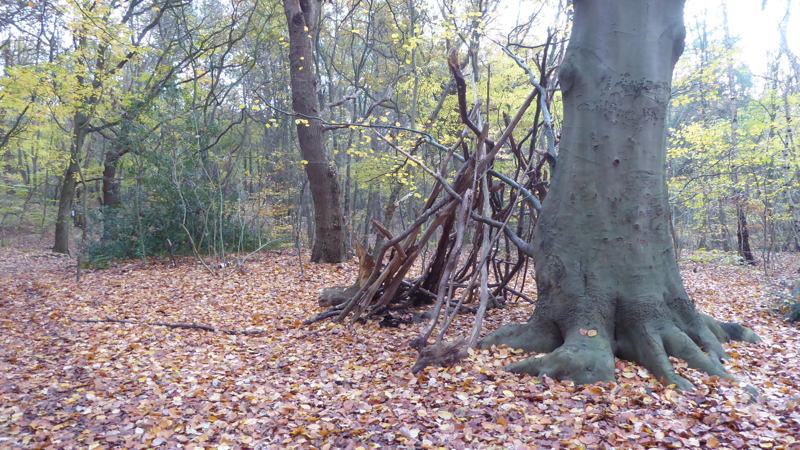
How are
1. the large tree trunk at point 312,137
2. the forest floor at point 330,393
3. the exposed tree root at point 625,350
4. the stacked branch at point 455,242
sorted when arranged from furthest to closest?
the large tree trunk at point 312,137 → the stacked branch at point 455,242 → the exposed tree root at point 625,350 → the forest floor at point 330,393

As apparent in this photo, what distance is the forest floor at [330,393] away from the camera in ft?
9.68

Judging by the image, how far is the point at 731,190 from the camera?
12.1 metres

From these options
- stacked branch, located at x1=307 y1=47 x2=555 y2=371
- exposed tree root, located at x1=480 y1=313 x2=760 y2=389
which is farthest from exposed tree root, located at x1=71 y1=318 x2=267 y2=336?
exposed tree root, located at x1=480 y1=313 x2=760 y2=389

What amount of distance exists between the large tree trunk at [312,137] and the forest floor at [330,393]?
4054 mm

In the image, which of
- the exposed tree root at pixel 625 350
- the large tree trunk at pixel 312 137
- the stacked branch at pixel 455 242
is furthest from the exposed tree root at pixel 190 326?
the large tree trunk at pixel 312 137

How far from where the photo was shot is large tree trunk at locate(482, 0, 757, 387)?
3758 mm

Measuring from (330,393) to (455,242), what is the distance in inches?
74.4

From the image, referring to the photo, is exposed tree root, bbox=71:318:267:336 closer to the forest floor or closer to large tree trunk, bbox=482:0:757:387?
the forest floor

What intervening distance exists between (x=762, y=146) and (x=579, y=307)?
32.0 ft

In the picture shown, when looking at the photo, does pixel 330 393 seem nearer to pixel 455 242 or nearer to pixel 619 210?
pixel 455 242

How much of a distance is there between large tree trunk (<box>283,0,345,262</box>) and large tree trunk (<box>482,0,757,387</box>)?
744cm

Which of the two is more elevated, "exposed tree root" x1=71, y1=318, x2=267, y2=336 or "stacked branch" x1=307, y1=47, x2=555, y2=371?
"stacked branch" x1=307, y1=47, x2=555, y2=371

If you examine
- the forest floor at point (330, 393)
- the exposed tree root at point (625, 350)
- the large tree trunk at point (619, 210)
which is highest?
the large tree trunk at point (619, 210)

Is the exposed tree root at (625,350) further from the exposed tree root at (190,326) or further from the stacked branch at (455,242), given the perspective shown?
the exposed tree root at (190,326)
